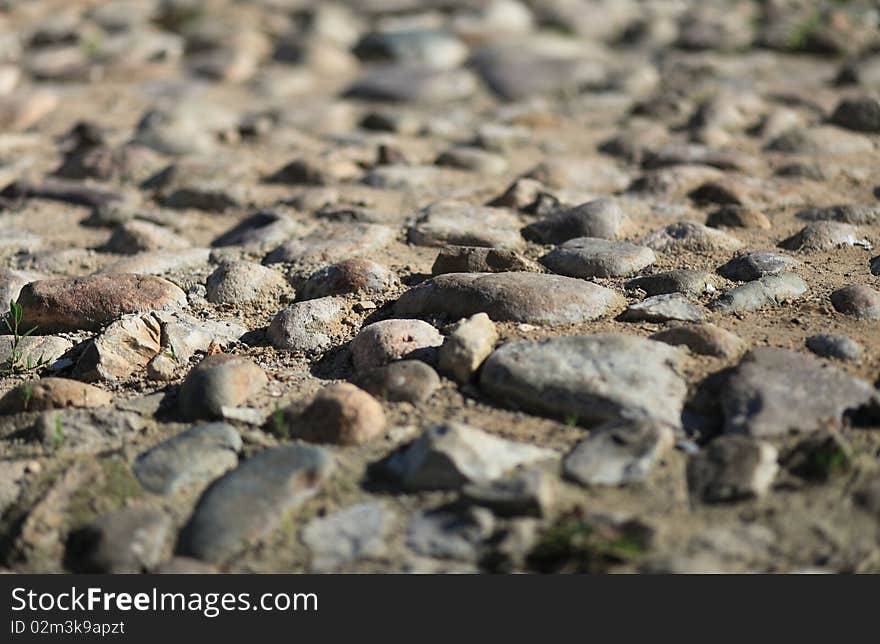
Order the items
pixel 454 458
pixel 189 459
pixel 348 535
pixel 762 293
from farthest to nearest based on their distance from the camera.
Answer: pixel 762 293
pixel 189 459
pixel 454 458
pixel 348 535

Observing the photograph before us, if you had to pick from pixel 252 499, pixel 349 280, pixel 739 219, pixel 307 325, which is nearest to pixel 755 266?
pixel 739 219

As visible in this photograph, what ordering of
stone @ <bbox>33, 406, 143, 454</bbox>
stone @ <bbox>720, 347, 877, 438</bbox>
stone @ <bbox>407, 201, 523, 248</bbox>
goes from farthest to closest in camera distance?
stone @ <bbox>407, 201, 523, 248</bbox> → stone @ <bbox>33, 406, 143, 454</bbox> → stone @ <bbox>720, 347, 877, 438</bbox>

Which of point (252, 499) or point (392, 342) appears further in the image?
point (392, 342)

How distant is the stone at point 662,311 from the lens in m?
2.79

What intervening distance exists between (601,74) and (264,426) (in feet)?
12.7

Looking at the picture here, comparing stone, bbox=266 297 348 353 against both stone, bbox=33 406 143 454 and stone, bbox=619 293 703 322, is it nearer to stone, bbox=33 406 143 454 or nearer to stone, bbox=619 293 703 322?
stone, bbox=33 406 143 454

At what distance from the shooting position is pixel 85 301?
10.0 feet

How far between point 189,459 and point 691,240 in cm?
182

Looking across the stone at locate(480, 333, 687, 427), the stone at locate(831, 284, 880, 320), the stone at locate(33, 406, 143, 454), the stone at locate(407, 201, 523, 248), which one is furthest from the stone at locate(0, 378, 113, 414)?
the stone at locate(831, 284, 880, 320)

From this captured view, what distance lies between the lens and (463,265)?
3143 mm

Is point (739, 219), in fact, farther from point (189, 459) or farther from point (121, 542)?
point (121, 542)

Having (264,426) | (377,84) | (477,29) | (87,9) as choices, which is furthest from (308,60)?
(264,426)

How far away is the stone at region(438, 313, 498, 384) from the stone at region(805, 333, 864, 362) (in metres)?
0.79

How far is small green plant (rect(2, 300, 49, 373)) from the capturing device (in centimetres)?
284
